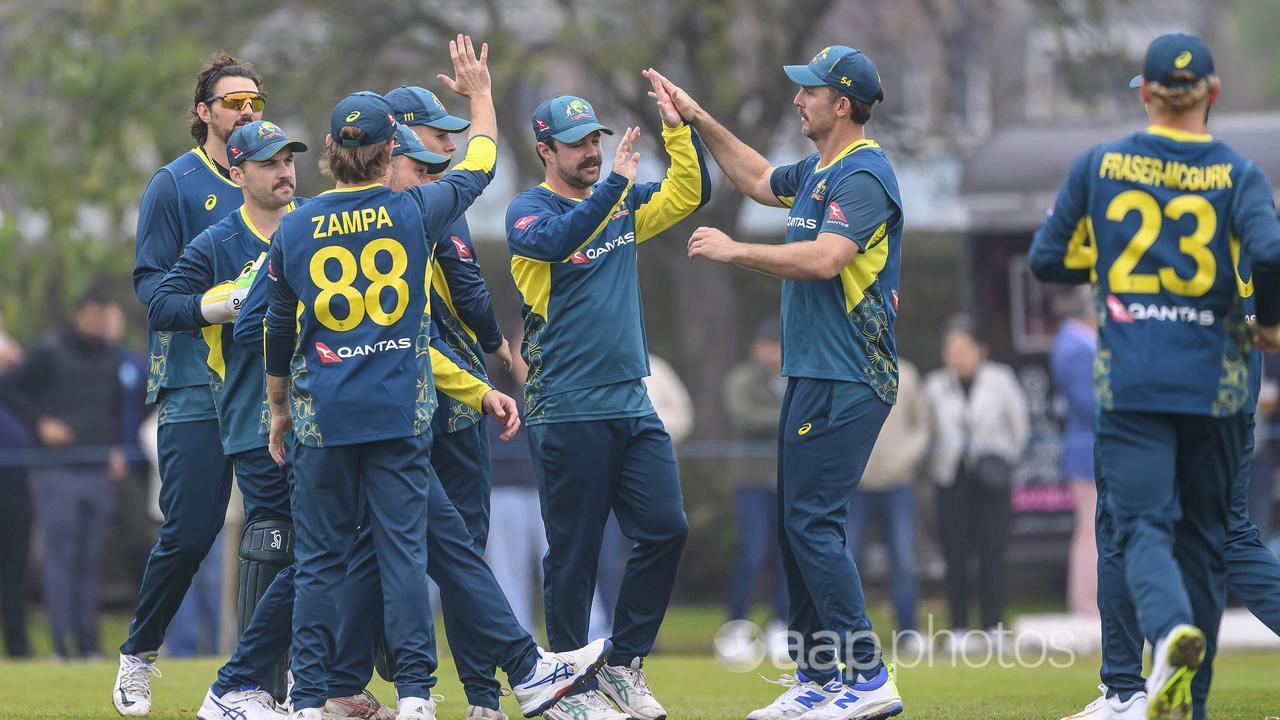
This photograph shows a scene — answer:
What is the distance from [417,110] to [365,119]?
1.02 metres

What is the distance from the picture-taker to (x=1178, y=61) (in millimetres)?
5664

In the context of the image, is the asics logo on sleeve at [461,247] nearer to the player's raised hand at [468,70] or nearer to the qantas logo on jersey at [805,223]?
the player's raised hand at [468,70]

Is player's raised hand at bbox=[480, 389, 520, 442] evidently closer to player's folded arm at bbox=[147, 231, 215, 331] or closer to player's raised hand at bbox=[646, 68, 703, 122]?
player's folded arm at bbox=[147, 231, 215, 331]

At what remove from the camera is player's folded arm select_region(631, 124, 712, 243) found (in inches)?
274

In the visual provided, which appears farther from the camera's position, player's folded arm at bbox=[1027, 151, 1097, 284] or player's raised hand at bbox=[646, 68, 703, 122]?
player's raised hand at bbox=[646, 68, 703, 122]

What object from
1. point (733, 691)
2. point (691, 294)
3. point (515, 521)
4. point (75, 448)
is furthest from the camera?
point (691, 294)

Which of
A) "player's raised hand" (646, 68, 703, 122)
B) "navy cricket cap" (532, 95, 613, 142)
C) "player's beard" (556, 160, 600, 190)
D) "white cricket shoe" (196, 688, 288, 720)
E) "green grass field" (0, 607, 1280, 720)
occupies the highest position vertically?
"player's raised hand" (646, 68, 703, 122)

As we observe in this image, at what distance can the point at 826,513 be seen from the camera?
6539 mm

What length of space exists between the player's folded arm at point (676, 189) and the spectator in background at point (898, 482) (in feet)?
18.4

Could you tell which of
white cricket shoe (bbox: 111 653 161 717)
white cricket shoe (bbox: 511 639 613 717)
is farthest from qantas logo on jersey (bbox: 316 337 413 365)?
white cricket shoe (bbox: 111 653 161 717)

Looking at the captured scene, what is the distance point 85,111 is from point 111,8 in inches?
36.7

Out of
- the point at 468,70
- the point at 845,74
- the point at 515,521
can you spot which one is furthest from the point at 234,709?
the point at 515,521

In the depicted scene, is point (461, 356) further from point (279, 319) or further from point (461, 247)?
point (279, 319)

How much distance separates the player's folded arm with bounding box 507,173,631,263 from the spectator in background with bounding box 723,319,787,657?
604cm
